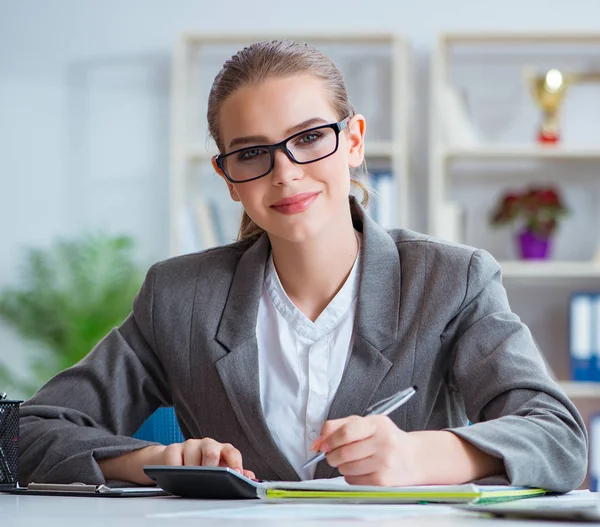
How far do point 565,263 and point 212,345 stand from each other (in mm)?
2499

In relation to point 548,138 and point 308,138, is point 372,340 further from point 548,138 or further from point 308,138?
point 548,138

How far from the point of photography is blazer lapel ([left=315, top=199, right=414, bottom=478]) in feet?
4.67

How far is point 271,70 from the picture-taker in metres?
1.47

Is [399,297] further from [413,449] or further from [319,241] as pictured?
[413,449]

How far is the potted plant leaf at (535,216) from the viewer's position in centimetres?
375

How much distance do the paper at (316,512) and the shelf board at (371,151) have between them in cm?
282

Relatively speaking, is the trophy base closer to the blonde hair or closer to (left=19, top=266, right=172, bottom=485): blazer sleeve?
the blonde hair

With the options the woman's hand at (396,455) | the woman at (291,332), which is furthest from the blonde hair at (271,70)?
the woman's hand at (396,455)

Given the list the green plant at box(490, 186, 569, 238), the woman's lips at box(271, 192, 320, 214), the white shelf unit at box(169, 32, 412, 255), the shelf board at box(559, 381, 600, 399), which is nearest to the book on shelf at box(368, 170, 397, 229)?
the white shelf unit at box(169, 32, 412, 255)

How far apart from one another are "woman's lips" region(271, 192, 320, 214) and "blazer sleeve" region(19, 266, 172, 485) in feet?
1.03

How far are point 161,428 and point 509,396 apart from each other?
25.2 inches

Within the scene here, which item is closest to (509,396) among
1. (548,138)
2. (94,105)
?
(548,138)

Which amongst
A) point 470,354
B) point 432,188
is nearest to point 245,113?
point 470,354

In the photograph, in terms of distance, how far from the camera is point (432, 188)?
3727 mm
